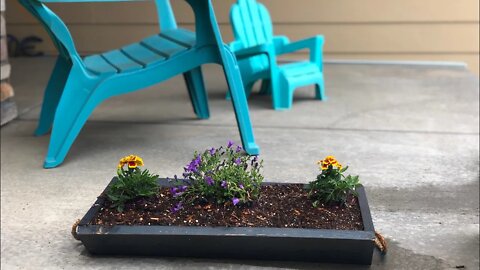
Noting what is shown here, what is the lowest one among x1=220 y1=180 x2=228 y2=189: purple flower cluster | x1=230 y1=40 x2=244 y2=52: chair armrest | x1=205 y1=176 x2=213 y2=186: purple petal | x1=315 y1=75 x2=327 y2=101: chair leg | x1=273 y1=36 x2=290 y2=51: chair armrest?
x1=205 y1=176 x2=213 y2=186: purple petal

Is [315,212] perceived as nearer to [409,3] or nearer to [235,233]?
[235,233]

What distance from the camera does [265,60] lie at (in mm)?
4168

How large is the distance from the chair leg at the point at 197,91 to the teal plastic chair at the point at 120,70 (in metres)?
0.37

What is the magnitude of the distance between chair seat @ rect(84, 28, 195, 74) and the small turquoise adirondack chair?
633mm

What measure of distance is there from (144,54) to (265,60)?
1164mm

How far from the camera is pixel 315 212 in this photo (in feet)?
6.39

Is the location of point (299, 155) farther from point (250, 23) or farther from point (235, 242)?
point (250, 23)

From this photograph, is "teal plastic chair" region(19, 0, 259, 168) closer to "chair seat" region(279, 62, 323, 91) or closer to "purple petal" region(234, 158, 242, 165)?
"purple petal" region(234, 158, 242, 165)

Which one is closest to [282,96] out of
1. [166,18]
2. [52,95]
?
[166,18]

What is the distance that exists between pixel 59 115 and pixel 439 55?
14.7 feet

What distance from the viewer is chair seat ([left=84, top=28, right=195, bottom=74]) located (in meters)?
3.01

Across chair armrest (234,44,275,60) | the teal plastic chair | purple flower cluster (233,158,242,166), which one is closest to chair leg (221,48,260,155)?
the teal plastic chair

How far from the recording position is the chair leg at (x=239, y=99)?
9.46ft

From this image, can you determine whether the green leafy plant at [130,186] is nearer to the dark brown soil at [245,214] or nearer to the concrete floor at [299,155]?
the dark brown soil at [245,214]
